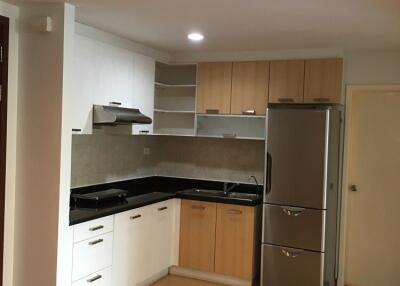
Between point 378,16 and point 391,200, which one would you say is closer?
point 378,16

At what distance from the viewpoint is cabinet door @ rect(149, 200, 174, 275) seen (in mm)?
4348

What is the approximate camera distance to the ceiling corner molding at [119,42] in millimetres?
3667

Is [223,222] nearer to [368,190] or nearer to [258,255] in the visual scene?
[258,255]

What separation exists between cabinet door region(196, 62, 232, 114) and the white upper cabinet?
1.74ft

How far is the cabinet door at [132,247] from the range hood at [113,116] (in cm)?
81

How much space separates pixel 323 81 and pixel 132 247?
2.43 metres

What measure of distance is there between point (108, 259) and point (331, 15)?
8.57ft

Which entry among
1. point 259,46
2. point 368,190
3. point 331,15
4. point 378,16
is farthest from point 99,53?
point 368,190

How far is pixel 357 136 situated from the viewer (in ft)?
14.6

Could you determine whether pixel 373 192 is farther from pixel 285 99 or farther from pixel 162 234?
pixel 162 234

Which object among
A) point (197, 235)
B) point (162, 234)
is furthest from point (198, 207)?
point (162, 234)

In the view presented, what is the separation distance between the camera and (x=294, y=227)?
4133 mm

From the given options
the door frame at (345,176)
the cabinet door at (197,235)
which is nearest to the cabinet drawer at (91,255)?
the cabinet door at (197,235)

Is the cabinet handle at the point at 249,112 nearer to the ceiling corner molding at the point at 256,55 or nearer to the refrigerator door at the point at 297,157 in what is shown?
the refrigerator door at the point at 297,157
